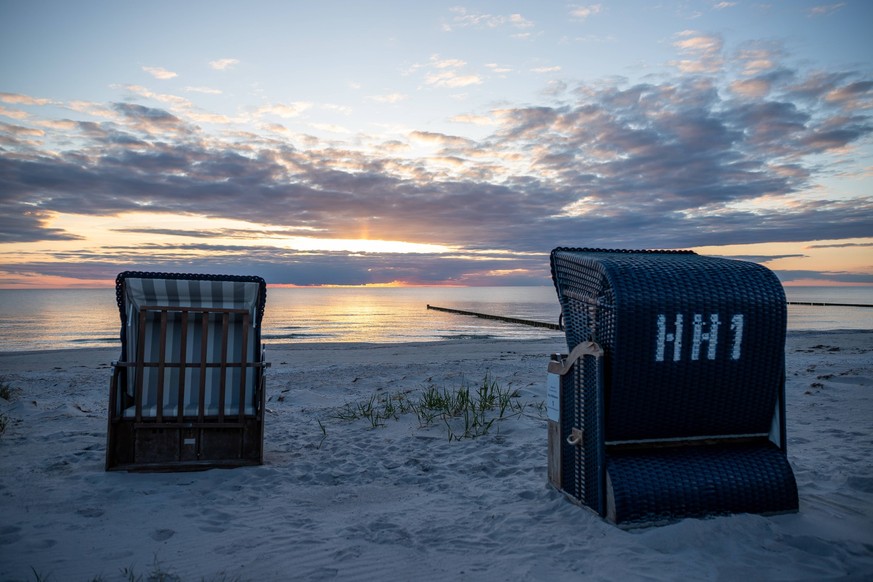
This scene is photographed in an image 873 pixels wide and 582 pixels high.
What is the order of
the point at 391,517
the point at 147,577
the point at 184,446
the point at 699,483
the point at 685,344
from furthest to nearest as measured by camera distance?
the point at 184,446, the point at 391,517, the point at 699,483, the point at 685,344, the point at 147,577

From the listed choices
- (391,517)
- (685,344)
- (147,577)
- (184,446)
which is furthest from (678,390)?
(184,446)

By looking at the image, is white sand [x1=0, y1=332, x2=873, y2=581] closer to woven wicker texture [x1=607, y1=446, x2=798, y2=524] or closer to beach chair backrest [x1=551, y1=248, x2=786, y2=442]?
woven wicker texture [x1=607, y1=446, x2=798, y2=524]

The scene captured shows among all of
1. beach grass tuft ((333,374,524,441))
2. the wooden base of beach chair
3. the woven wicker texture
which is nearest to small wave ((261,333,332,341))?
beach grass tuft ((333,374,524,441))

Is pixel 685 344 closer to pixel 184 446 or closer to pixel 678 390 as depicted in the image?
pixel 678 390

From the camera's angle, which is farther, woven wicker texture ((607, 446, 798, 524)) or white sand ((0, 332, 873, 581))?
woven wicker texture ((607, 446, 798, 524))

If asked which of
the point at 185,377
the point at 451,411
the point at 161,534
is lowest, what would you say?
the point at 161,534

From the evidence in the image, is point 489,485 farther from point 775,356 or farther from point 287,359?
point 287,359

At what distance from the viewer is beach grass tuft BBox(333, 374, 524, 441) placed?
6961 mm

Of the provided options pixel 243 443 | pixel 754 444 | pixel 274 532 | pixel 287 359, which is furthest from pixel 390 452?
pixel 287 359

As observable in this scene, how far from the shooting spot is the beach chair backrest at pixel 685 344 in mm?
3756

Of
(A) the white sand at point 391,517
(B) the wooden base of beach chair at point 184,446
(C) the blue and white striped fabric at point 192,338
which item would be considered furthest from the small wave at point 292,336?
(B) the wooden base of beach chair at point 184,446

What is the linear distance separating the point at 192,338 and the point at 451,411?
3.43m

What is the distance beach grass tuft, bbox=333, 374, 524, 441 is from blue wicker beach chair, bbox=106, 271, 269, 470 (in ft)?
6.69

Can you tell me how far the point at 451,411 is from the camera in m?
7.59
